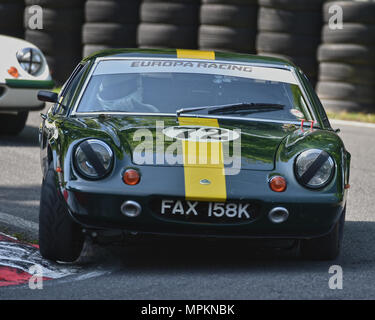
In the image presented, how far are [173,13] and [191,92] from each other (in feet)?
28.8

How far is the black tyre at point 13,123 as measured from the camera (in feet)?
32.8

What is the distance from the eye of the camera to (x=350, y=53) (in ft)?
43.0

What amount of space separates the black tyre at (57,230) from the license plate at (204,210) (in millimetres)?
510

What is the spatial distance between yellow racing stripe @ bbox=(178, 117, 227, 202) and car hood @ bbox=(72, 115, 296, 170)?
42mm

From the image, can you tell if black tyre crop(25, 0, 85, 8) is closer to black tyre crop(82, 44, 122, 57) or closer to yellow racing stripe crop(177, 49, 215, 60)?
black tyre crop(82, 44, 122, 57)

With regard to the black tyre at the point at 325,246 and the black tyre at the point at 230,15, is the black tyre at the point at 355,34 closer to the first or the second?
the black tyre at the point at 230,15

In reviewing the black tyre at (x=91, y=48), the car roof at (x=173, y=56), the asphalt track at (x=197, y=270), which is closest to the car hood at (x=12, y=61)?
the asphalt track at (x=197, y=270)

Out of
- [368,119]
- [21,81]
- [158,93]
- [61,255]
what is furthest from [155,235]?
[368,119]

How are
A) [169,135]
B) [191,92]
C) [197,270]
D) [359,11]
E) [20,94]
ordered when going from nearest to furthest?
[197,270]
[169,135]
[191,92]
[20,94]
[359,11]

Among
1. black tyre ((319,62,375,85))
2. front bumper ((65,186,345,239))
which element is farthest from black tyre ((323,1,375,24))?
front bumper ((65,186,345,239))

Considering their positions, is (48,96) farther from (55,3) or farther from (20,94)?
(55,3)

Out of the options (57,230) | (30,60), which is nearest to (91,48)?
(30,60)

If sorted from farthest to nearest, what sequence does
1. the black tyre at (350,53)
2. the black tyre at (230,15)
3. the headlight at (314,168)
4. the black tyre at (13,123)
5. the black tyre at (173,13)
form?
the black tyre at (173,13) → the black tyre at (230,15) → the black tyre at (350,53) → the black tyre at (13,123) → the headlight at (314,168)
